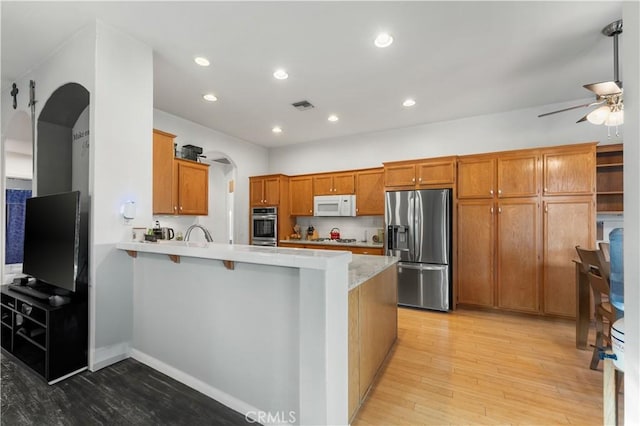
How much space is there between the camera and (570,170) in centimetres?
351

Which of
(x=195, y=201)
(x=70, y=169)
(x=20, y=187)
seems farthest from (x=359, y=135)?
(x=20, y=187)

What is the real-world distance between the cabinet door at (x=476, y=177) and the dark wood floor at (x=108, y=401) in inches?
155

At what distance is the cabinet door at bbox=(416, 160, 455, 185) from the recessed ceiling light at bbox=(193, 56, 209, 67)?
3206 millimetres

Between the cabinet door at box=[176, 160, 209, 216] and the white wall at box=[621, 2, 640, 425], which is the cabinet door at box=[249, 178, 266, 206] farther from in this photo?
the white wall at box=[621, 2, 640, 425]

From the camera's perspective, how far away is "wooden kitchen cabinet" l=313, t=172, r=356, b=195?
17.2 ft

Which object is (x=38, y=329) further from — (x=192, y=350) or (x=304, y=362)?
(x=304, y=362)

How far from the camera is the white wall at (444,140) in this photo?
3895 mm

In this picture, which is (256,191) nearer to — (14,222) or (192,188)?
(192,188)

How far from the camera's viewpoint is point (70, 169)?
3.07m

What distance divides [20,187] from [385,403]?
9.12m

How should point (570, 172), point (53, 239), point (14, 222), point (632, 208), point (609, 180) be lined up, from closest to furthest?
point (632, 208) → point (53, 239) → point (570, 172) → point (609, 180) → point (14, 222)

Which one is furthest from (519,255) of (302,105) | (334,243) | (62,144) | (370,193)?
(62,144)

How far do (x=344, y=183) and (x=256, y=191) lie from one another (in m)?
1.92

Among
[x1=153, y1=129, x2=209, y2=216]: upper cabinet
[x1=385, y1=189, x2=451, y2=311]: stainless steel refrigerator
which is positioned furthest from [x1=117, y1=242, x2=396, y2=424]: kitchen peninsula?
[x1=385, y1=189, x2=451, y2=311]: stainless steel refrigerator
